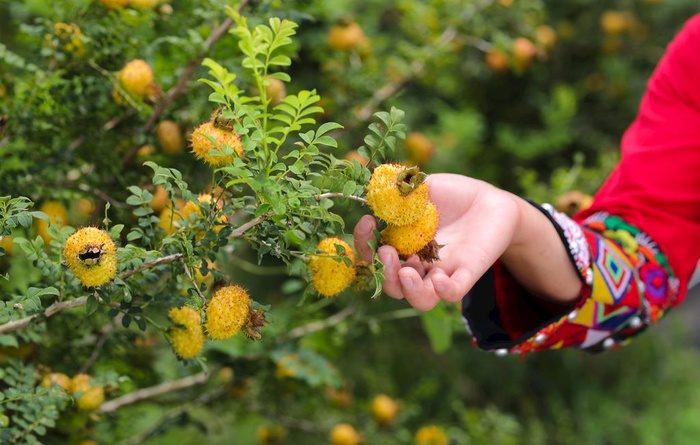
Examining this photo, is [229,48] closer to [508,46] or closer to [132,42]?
[132,42]

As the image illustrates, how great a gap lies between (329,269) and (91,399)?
0.39 m

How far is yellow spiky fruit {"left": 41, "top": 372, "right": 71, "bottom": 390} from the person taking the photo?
945 mm

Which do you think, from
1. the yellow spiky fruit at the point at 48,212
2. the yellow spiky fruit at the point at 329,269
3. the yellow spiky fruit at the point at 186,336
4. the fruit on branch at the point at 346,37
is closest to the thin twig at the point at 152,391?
the yellow spiky fruit at the point at 48,212

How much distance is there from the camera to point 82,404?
0.99 metres

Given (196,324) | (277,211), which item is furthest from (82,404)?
(277,211)

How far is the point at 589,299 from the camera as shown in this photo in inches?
43.9

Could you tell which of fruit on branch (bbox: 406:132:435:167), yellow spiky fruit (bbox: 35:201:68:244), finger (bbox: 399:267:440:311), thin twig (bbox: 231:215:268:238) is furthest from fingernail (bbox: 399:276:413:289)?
fruit on branch (bbox: 406:132:435:167)

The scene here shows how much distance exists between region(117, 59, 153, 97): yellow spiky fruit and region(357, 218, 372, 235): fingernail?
428mm

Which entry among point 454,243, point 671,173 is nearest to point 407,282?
point 454,243

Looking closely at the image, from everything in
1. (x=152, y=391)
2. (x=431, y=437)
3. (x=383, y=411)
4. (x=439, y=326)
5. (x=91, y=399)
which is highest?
(x=91, y=399)

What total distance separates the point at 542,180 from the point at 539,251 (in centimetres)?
177

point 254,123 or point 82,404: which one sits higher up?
point 254,123

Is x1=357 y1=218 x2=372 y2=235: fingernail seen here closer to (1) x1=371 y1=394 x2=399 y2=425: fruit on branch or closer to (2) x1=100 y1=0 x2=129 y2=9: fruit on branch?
(2) x1=100 y1=0 x2=129 y2=9: fruit on branch

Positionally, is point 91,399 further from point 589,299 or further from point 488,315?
point 589,299
